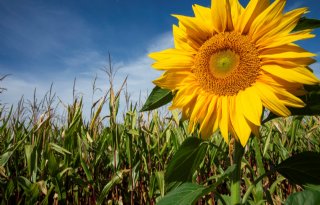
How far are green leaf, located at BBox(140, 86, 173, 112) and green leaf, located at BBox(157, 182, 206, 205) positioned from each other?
279 millimetres

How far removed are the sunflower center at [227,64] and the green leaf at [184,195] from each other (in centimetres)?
34

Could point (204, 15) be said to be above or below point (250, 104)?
above

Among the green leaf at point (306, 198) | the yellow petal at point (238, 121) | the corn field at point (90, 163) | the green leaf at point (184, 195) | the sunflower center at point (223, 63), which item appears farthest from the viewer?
the corn field at point (90, 163)

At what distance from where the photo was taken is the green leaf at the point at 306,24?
2.92 ft

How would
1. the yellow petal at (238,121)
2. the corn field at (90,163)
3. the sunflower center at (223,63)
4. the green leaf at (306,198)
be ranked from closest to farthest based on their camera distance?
1. the green leaf at (306,198)
2. the yellow petal at (238,121)
3. the sunflower center at (223,63)
4. the corn field at (90,163)

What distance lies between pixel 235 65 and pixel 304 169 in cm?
40

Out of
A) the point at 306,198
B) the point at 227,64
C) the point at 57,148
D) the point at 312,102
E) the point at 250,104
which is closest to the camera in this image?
the point at 306,198

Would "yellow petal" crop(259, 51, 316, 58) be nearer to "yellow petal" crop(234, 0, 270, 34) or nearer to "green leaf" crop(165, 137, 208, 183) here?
"yellow petal" crop(234, 0, 270, 34)

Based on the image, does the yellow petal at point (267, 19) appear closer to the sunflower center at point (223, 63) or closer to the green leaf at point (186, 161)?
the sunflower center at point (223, 63)

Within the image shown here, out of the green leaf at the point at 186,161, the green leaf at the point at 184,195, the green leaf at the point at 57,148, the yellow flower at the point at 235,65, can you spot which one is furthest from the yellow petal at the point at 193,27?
the green leaf at the point at 57,148

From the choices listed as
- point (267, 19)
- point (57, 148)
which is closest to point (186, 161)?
point (267, 19)

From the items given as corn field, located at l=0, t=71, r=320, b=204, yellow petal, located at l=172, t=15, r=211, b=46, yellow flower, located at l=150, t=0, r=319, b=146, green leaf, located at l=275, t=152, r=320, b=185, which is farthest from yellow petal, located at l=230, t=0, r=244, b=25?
corn field, located at l=0, t=71, r=320, b=204

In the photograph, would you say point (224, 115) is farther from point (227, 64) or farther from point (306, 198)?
point (306, 198)

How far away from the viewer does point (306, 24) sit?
0.92m
